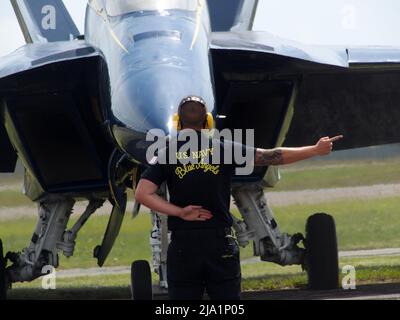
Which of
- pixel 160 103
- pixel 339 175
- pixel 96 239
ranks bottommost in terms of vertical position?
pixel 160 103

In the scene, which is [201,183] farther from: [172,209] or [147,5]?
[147,5]

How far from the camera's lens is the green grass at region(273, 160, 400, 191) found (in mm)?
18938

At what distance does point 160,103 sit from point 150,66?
0.60 meters

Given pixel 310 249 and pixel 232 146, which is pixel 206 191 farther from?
pixel 310 249

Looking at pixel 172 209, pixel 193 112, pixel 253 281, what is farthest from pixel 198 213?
pixel 253 281

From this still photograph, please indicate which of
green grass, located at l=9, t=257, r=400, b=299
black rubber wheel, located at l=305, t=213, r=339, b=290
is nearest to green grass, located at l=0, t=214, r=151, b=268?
green grass, located at l=9, t=257, r=400, b=299

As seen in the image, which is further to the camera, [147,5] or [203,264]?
[147,5]

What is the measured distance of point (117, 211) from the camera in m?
12.0

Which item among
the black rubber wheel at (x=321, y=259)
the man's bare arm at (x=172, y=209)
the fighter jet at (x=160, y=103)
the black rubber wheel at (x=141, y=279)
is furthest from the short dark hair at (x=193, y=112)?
the black rubber wheel at (x=321, y=259)

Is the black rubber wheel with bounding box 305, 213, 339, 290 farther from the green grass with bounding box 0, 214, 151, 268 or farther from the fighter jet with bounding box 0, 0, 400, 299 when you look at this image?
the green grass with bounding box 0, 214, 151, 268

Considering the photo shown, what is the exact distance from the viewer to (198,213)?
7.77 metres

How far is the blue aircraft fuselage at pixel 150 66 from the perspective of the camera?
30.8 feet

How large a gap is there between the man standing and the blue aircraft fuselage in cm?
108

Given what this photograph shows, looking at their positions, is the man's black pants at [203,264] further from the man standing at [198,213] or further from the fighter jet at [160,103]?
the fighter jet at [160,103]
